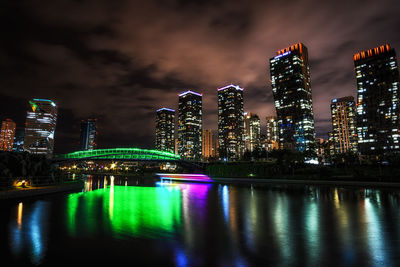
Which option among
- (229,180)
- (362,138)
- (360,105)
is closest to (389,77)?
(360,105)

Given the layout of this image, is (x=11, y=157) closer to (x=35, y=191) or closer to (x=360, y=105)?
(x=35, y=191)

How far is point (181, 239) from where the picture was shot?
9.68 m

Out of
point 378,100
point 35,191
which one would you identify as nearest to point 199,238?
point 35,191

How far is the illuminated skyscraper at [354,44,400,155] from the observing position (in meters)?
162

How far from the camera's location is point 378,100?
170250 millimetres

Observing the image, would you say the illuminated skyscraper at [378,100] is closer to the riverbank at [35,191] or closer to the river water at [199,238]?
the river water at [199,238]

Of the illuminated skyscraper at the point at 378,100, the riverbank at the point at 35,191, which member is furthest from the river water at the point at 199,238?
the illuminated skyscraper at the point at 378,100

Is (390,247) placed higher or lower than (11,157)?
lower

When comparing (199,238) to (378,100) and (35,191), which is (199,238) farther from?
(378,100)

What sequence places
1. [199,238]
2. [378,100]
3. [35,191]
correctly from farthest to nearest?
1. [378,100]
2. [35,191]
3. [199,238]

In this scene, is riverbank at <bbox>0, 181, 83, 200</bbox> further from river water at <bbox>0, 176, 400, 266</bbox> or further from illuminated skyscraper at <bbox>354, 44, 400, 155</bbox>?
illuminated skyscraper at <bbox>354, 44, 400, 155</bbox>

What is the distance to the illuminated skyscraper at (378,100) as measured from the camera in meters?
162

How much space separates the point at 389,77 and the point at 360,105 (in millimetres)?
26940

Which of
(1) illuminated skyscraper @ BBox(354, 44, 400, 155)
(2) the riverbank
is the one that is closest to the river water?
(2) the riverbank
